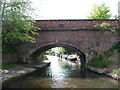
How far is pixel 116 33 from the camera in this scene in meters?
31.0

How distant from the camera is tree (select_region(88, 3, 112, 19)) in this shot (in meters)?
45.3

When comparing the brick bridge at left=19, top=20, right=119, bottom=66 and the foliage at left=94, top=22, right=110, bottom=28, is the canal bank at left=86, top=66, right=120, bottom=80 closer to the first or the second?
the brick bridge at left=19, top=20, right=119, bottom=66

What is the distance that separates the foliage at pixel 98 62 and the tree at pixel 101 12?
52.9 ft

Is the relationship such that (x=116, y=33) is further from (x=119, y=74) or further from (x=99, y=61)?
(x=119, y=74)

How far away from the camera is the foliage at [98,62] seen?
1102 inches

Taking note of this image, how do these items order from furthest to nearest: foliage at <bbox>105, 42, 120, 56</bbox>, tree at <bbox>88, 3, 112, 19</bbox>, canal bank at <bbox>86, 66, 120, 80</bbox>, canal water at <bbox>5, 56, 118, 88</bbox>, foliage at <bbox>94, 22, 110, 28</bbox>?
tree at <bbox>88, 3, 112, 19</bbox> < foliage at <bbox>105, 42, 120, 56</bbox> < foliage at <bbox>94, 22, 110, 28</bbox> < canal bank at <bbox>86, 66, 120, 80</bbox> < canal water at <bbox>5, 56, 118, 88</bbox>

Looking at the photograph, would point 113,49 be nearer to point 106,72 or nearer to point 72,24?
point 72,24

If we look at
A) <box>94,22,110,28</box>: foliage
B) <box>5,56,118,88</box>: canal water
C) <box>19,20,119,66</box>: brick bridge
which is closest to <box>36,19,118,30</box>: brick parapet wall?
<box>19,20,119,66</box>: brick bridge

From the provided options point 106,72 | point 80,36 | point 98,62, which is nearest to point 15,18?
point 80,36

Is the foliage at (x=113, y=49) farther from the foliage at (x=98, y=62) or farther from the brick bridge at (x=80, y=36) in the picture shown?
the foliage at (x=98, y=62)

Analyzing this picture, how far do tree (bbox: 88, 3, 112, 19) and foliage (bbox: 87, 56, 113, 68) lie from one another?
52.9 feet

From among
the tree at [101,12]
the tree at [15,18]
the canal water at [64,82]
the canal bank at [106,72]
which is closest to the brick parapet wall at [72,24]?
the tree at [15,18]

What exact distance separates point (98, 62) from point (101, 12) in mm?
18342

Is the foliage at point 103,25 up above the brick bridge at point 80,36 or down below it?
above
